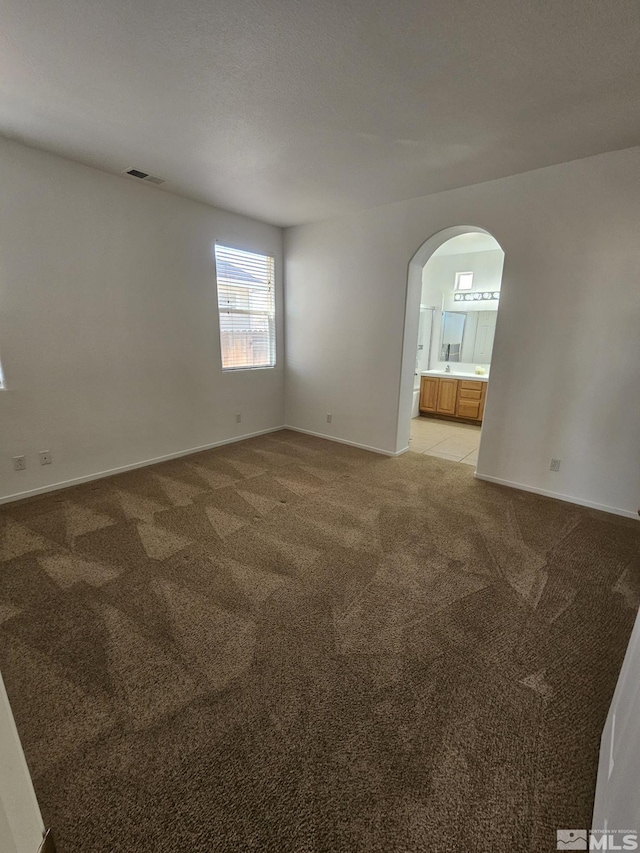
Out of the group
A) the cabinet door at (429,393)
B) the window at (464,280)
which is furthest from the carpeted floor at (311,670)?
the window at (464,280)

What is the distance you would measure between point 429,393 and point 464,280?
1.96m

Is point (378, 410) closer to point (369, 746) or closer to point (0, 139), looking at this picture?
point (369, 746)

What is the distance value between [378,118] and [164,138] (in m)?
1.50

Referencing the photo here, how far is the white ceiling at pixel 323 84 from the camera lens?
152 cm

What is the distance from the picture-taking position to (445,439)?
5.03m

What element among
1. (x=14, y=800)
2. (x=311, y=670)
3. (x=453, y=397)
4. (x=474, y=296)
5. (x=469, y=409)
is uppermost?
(x=474, y=296)

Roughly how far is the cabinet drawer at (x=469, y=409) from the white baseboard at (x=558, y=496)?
2.31m

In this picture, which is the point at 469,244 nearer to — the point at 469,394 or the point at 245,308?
the point at 469,394

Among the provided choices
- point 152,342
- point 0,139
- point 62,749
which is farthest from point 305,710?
point 0,139

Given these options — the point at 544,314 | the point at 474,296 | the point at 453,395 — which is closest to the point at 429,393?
the point at 453,395

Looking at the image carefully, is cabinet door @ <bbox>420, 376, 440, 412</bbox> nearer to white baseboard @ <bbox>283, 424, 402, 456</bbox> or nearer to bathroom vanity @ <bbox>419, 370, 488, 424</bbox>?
bathroom vanity @ <bbox>419, 370, 488, 424</bbox>

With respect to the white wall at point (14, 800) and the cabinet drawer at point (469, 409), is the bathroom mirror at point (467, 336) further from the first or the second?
the white wall at point (14, 800)

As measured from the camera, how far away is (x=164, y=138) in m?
2.48

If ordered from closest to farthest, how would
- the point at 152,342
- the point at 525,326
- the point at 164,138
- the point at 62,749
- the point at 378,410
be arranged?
1. the point at 62,749
2. the point at 164,138
3. the point at 525,326
4. the point at 152,342
5. the point at 378,410
